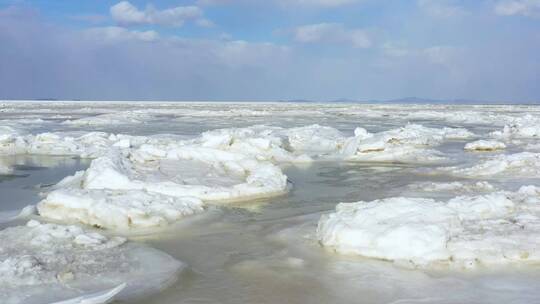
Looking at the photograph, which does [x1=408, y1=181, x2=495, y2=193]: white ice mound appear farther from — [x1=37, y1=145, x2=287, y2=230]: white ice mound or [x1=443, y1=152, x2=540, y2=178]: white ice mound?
[x1=37, y1=145, x2=287, y2=230]: white ice mound

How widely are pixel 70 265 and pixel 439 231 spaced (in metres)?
4.43

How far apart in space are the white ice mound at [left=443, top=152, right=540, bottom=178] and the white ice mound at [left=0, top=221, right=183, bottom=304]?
368 inches

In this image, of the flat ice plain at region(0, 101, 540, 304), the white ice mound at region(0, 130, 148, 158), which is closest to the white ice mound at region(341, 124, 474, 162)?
the flat ice plain at region(0, 101, 540, 304)

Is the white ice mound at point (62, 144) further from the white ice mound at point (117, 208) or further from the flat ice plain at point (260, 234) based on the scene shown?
the white ice mound at point (117, 208)

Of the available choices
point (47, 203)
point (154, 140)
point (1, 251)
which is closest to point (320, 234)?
point (1, 251)

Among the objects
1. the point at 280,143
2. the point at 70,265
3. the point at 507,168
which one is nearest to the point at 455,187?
the point at 507,168

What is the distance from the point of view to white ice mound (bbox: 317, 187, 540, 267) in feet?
21.0

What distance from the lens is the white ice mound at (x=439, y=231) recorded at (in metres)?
6.39

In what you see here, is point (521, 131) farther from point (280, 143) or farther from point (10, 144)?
point (10, 144)

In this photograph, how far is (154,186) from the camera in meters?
10.5

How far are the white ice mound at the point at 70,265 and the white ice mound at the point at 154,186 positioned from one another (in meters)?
1.10

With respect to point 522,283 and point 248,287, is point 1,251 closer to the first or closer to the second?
point 248,287

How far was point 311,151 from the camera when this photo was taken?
19.8m

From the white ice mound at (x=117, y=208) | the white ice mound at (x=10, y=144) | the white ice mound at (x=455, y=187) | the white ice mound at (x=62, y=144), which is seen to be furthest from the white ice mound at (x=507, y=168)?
the white ice mound at (x=10, y=144)
